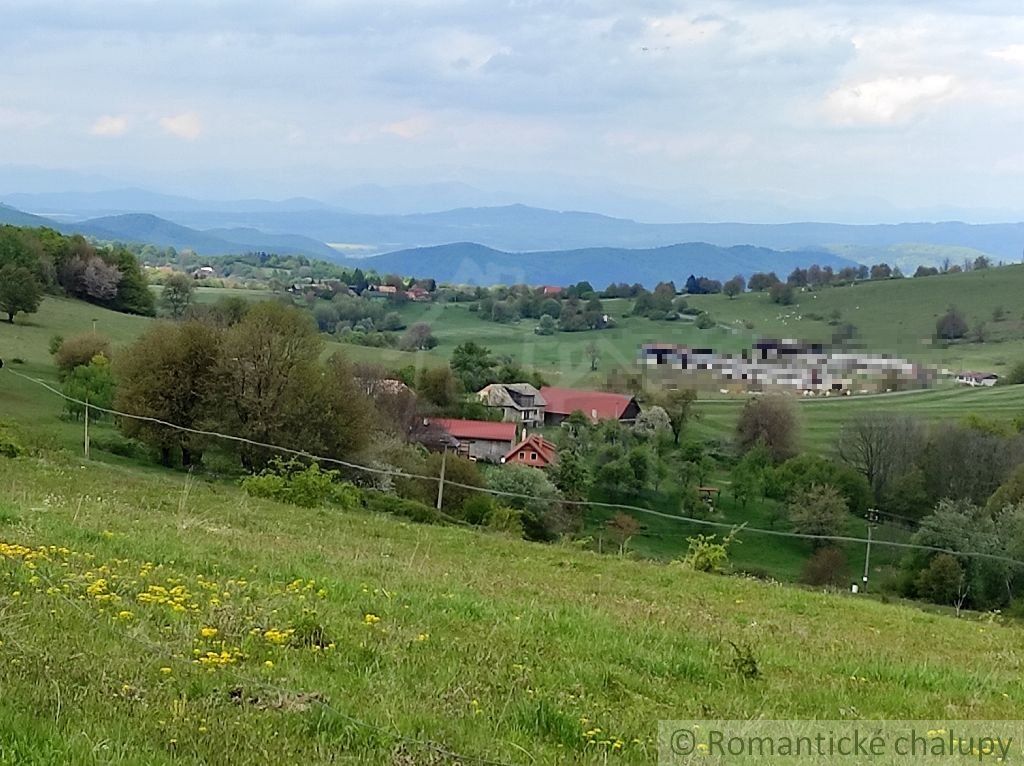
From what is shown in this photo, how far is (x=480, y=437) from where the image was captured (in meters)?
69.0

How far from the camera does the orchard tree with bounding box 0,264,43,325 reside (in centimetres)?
7062

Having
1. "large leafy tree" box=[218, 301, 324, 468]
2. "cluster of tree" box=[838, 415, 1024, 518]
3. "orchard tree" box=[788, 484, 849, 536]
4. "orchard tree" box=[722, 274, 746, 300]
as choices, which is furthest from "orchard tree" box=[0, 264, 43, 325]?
"cluster of tree" box=[838, 415, 1024, 518]

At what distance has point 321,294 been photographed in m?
105

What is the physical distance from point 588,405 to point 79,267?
48.9 metres

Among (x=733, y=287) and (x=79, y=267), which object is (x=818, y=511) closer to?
(x=733, y=287)

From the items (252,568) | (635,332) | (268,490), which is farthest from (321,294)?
(252,568)

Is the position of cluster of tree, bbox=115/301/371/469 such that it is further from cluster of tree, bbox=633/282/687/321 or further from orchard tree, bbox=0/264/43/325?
cluster of tree, bbox=633/282/687/321

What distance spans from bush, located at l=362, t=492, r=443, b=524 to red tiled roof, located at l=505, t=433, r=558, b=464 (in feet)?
97.2

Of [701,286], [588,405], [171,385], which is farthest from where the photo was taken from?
[701,286]

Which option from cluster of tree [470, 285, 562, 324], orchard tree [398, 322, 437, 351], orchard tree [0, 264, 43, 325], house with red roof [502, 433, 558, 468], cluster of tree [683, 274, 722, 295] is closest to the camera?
house with red roof [502, 433, 558, 468]

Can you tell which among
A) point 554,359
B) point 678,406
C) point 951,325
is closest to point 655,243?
point 554,359

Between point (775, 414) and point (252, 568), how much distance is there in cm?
5183

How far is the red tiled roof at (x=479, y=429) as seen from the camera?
68.0 meters

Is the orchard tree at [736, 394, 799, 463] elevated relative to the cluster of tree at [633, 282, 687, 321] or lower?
lower
